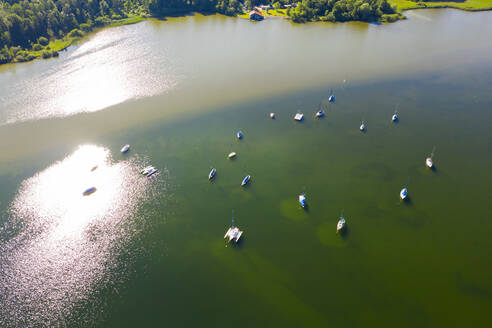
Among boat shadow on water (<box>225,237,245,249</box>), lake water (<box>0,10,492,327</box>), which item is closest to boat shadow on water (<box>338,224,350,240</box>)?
lake water (<box>0,10,492,327</box>)

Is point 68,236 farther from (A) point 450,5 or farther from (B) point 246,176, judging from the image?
(A) point 450,5

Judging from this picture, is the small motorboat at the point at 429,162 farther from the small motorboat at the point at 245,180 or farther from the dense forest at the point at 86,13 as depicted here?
the dense forest at the point at 86,13

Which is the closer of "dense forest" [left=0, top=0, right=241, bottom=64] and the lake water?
the lake water

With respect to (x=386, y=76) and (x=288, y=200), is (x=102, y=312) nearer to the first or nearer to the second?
(x=288, y=200)

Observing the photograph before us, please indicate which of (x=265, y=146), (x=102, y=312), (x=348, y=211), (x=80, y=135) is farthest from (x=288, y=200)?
(x=80, y=135)

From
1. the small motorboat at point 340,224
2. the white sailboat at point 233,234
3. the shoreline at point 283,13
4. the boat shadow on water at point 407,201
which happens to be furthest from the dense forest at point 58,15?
the boat shadow on water at point 407,201

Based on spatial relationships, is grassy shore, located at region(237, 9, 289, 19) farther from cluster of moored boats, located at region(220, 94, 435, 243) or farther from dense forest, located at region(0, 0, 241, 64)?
cluster of moored boats, located at region(220, 94, 435, 243)
